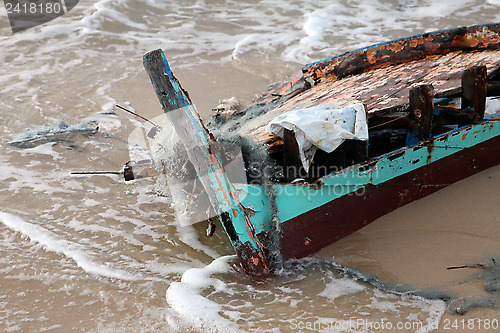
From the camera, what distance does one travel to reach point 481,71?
3756 millimetres

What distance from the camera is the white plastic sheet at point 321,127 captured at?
3.18 metres

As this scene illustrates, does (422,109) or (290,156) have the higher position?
(422,109)

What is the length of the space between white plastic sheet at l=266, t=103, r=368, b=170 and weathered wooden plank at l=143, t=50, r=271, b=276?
509 millimetres

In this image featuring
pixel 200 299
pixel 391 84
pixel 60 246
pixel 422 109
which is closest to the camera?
pixel 200 299

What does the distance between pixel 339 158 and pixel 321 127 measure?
1.66ft

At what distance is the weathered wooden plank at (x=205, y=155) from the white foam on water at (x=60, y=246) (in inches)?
38.4

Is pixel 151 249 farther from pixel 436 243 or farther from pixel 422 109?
pixel 422 109

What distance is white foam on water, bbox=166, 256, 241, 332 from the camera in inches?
122

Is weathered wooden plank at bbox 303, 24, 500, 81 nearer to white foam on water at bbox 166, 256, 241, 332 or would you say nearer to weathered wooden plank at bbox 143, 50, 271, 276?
weathered wooden plank at bbox 143, 50, 271, 276

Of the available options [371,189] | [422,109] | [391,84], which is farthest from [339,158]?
[391,84]

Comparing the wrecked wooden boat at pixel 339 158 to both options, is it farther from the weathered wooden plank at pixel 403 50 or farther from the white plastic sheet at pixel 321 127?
the weathered wooden plank at pixel 403 50

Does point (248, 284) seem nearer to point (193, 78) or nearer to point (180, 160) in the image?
point (180, 160)

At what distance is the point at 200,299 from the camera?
330cm

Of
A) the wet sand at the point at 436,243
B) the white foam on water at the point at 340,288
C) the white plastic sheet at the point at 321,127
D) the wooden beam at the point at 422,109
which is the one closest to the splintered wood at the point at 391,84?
the wooden beam at the point at 422,109
